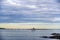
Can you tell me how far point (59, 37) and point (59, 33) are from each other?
0.81 m

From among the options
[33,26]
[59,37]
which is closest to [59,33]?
[59,37]

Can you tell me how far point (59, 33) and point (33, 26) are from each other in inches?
64.5

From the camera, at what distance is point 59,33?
929cm

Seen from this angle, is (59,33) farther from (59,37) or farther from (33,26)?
(33,26)

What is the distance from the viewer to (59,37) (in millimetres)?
8500

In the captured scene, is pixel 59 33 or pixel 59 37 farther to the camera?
pixel 59 33

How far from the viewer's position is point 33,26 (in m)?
8.51

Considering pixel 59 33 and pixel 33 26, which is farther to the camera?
pixel 59 33

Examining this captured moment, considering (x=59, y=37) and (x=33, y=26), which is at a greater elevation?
(x=33, y=26)

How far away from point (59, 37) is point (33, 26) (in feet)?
4.46
